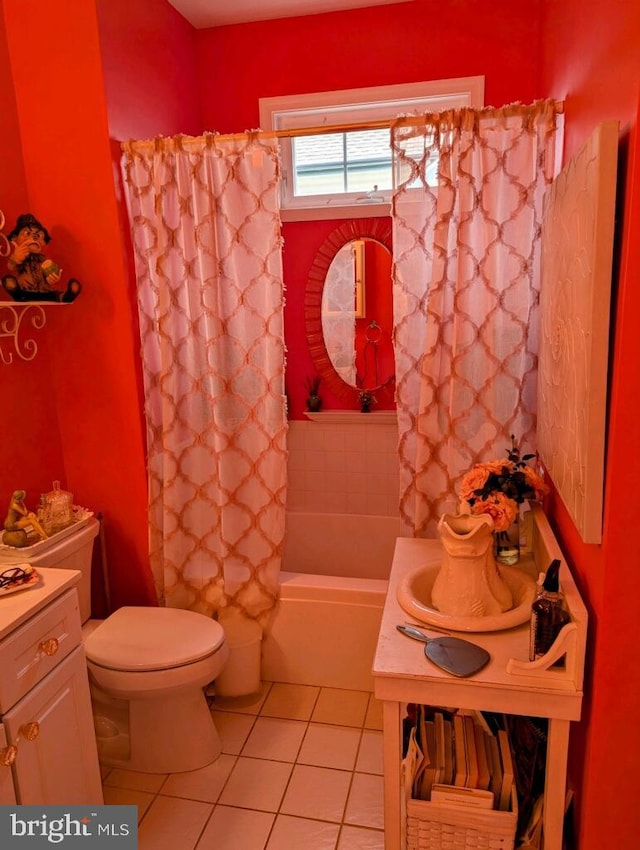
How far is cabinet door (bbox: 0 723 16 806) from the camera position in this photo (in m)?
1.32

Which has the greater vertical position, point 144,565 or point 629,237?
point 629,237

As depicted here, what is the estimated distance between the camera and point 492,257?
71.8 inches

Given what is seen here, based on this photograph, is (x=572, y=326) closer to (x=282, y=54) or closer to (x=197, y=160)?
(x=197, y=160)

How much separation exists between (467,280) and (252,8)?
1640 mm

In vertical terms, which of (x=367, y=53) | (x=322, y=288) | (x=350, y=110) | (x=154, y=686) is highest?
(x=367, y=53)

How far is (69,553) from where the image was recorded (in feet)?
6.72

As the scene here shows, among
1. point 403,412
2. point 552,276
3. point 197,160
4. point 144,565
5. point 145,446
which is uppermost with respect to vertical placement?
point 197,160

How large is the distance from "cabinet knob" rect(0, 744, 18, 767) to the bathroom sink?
1.00m

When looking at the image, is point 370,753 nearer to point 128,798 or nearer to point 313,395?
point 128,798

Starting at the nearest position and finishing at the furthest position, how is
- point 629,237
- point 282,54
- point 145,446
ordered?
1. point 629,237
2. point 145,446
3. point 282,54

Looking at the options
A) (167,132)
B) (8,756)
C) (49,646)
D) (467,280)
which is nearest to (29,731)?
(8,756)

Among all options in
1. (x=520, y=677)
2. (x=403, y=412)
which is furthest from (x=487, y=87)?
(x=520, y=677)

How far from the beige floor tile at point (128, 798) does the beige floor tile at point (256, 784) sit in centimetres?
24

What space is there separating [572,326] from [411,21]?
72.6 inches
